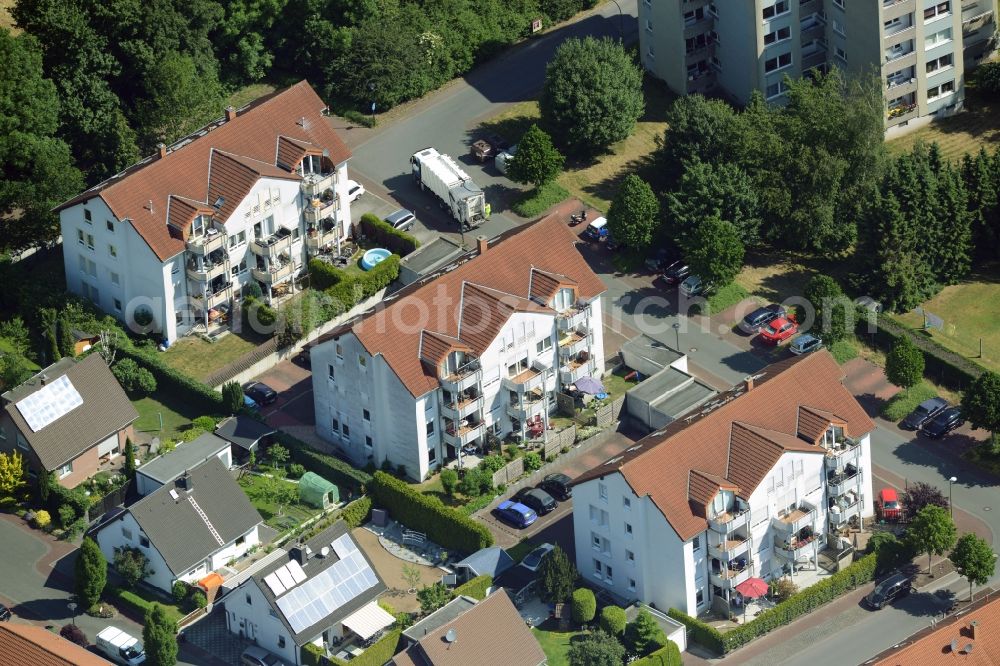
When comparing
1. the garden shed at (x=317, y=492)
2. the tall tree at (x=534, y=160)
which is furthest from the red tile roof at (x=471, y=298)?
the tall tree at (x=534, y=160)

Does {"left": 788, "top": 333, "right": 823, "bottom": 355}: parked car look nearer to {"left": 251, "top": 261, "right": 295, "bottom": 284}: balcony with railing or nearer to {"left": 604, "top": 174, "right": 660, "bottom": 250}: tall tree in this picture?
{"left": 604, "top": 174, "right": 660, "bottom": 250}: tall tree

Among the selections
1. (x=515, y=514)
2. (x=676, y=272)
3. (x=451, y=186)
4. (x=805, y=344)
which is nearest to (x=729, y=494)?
(x=515, y=514)

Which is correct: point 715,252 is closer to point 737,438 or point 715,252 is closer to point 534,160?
point 534,160

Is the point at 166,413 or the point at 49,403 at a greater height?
the point at 49,403

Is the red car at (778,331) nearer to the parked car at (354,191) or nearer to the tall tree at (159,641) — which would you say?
the parked car at (354,191)

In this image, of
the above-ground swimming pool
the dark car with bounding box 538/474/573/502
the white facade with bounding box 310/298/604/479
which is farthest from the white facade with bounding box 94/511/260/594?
the above-ground swimming pool
